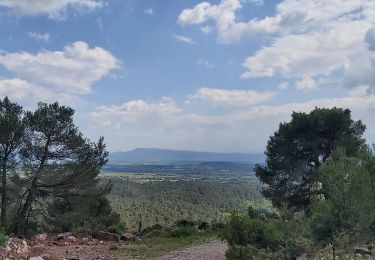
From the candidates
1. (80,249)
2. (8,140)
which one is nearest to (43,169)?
(8,140)

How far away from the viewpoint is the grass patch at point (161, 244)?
16344mm

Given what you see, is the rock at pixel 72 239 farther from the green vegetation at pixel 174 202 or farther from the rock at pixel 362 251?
the green vegetation at pixel 174 202

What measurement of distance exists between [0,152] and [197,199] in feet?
209

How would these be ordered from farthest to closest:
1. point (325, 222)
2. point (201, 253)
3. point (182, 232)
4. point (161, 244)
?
1. point (182, 232)
2. point (161, 244)
3. point (201, 253)
4. point (325, 222)

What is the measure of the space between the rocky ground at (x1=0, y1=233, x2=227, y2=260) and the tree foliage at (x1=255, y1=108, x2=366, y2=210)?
24.9 ft

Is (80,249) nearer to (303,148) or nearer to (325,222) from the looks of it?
(325,222)

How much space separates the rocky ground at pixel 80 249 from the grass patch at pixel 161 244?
36cm

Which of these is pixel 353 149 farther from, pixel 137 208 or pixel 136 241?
pixel 137 208

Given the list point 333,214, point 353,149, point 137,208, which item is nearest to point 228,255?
point 333,214

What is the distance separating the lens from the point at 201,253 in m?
15.7

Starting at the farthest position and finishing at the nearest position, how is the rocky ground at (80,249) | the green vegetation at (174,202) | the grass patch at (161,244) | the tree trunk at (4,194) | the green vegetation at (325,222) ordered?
the green vegetation at (174,202) < the tree trunk at (4,194) < the grass patch at (161,244) < the rocky ground at (80,249) < the green vegetation at (325,222)

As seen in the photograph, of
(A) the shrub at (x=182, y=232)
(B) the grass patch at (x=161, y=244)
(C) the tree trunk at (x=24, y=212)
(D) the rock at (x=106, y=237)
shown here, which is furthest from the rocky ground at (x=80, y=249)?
(C) the tree trunk at (x=24, y=212)

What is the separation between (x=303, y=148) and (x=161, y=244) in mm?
9965

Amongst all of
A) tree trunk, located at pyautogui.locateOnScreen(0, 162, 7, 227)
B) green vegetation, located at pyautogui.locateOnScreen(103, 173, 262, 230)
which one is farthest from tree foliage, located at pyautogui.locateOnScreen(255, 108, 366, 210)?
green vegetation, located at pyautogui.locateOnScreen(103, 173, 262, 230)
